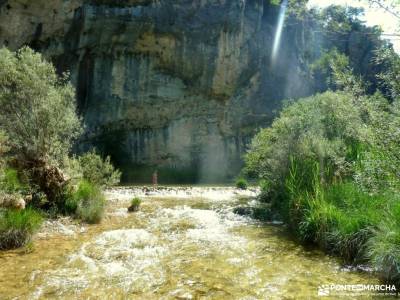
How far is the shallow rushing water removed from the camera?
6.19 metres

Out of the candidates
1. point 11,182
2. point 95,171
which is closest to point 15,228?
point 11,182

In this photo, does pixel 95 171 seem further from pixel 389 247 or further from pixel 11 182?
pixel 389 247

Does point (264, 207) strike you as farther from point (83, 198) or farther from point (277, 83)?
point (277, 83)

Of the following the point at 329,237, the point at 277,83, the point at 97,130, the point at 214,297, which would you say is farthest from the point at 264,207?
the point at 277,83

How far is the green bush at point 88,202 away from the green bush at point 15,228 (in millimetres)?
3007

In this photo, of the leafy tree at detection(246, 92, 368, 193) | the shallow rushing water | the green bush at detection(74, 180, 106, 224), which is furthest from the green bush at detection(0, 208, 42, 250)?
the leafy tree at detection(246, 92, 368, 193)

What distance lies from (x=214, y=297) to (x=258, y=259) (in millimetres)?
2377

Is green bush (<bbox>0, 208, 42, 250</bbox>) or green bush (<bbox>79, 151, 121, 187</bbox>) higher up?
green bush (<bbox>79, 151, 121, 187</bbox>)

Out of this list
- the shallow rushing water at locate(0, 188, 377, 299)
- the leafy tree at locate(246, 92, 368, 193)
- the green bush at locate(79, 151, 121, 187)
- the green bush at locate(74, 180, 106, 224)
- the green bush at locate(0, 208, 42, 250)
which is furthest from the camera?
the green bush at locate(79, 151, 121, 187)

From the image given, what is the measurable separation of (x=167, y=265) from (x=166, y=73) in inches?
1286

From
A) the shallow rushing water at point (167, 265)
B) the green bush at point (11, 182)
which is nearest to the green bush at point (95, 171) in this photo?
the shallow rushing water at point (167, 265)

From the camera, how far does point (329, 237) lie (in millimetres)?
8391

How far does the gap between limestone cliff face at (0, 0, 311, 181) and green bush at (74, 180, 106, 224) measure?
2244 centimetres

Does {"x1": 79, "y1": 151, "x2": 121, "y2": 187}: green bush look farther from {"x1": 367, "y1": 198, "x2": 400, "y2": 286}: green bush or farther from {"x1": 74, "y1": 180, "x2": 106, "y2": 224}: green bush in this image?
{"x1": 367, "y1": 198, "x2": 400, "y2": 286}: green bush
